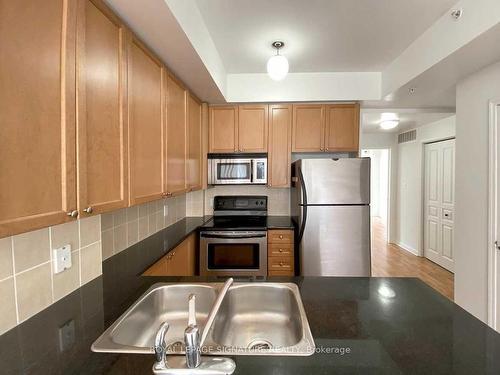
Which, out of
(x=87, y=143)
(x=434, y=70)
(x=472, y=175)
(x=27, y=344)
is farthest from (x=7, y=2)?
(x=472, y=175)

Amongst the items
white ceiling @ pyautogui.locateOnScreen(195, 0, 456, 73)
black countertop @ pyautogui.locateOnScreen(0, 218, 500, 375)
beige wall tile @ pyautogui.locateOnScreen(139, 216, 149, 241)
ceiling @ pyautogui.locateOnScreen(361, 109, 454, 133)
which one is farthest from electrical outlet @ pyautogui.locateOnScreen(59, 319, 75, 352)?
ceiling @ pyautogui.locateOnScreen(361, 109, 454, 133)

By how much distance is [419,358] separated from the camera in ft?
2.63

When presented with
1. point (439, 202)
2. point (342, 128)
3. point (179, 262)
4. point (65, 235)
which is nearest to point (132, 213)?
point (179, 262)

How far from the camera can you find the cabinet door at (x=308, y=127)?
3229mm

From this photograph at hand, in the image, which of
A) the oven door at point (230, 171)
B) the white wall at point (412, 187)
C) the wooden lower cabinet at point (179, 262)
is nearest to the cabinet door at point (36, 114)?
the wooden lower cabinet at point (179, 262)

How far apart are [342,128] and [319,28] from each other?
51.3 inches

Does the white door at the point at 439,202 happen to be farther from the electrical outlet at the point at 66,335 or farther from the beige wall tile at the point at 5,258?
the beige wall tile at the point at 5,258

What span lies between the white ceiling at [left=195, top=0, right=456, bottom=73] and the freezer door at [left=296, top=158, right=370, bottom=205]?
3.29ft

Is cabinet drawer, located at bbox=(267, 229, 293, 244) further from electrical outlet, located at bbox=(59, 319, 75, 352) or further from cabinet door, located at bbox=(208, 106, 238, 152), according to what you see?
electrical outlet, located at bbox=(59, 319, 75, 352)

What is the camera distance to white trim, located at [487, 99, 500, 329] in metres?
2.17

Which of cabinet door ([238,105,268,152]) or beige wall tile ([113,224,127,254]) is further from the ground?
cabinet door ([238,105,268,152])

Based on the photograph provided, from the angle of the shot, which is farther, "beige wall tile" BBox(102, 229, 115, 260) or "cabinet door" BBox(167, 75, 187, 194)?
"cabinet door" BBox(167, 75, 187, 194)

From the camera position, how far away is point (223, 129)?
3.31 meters

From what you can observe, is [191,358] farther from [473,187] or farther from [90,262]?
[473,187]
